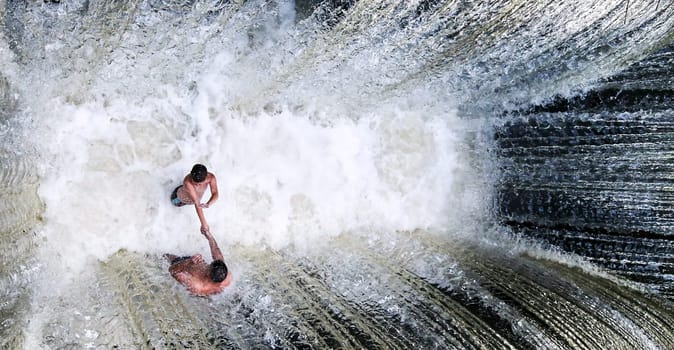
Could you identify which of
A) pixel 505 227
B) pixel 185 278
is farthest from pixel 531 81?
pixel 185 278

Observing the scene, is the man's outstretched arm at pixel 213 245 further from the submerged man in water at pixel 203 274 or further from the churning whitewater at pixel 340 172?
the churning whitewater at pixel 340 172

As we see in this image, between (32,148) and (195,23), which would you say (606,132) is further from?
(32,148)

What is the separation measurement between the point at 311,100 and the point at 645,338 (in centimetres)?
224

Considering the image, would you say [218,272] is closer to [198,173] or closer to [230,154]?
[198,173]

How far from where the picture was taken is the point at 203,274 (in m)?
3.15

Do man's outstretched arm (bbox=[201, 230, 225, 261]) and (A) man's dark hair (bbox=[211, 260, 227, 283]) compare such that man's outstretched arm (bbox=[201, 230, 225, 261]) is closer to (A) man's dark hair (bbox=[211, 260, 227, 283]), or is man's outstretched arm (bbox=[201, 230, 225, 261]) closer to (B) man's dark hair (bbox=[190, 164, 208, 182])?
(A) man's dark hair (bbox=[211, 260, 227, 283])

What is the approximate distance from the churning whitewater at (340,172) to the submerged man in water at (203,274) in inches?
2.9

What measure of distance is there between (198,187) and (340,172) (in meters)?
1.20

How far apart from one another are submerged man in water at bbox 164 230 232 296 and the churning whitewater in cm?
7

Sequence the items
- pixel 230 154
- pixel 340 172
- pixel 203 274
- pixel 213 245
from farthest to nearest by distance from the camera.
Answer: pixel 340 172 < pixel 230 154 < pixel 213 245 < pixel 203 274

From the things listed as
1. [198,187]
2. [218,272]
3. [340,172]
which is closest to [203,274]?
[218,272]

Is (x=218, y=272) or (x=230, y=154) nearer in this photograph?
(x=218, y=272)

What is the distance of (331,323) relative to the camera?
3.08 metres

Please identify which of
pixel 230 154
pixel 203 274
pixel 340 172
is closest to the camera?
pixel 203 274
